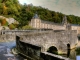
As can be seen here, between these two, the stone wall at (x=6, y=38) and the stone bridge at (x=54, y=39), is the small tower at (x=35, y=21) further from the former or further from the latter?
the stone wall at (x=6, y=38)

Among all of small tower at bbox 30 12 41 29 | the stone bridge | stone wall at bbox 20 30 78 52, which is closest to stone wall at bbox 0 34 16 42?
the stone bridge

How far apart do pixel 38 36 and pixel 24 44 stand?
7.58m

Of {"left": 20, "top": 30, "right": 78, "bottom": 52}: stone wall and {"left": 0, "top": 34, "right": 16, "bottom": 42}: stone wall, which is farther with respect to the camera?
{"left": 0, "top": 34, "right": 16, "bottom": 42}: stone wall

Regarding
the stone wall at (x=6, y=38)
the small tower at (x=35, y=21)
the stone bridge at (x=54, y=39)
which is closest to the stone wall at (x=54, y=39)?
the stone bridge at (x=54, y=39)

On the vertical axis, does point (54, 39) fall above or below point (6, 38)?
below

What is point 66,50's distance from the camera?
100 feet

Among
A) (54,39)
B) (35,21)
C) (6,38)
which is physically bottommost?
(54,39)

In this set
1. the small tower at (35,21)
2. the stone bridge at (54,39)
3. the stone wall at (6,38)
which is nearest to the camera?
the stone bridge at (54,39)

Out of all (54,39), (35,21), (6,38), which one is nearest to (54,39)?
(54,39)

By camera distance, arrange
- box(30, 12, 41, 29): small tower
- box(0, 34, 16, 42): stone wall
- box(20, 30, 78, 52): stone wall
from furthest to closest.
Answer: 1. box(30, 12, 41, 29): small tower
2. box(0, 34, 16, 42): stone wall
3. box(20, 30, 78, 52): stone wall

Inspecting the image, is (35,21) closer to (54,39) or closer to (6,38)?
(6,38)

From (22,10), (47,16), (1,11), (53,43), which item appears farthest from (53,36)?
(47,16)

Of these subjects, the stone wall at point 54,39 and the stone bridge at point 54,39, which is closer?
the stone wall at point 54,39

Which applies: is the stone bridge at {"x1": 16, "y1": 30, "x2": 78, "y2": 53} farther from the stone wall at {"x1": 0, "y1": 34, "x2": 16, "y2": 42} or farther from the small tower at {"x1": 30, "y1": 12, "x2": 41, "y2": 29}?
the small tower at {"x1": 30, "y1": 12, "x2": 41, "y2": 29}
